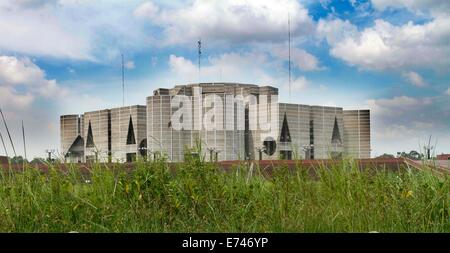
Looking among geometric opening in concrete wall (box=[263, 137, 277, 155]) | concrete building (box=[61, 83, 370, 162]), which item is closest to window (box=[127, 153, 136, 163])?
geometric opening in concrete wall (box=[263, 137, 277, 155])

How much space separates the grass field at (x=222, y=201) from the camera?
3.79 meters

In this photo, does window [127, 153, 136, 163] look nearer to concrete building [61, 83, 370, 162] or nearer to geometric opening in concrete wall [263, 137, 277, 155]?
geometric opening in concrete wall [263, 137, 277, 155]

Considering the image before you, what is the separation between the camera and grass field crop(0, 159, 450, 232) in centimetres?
379

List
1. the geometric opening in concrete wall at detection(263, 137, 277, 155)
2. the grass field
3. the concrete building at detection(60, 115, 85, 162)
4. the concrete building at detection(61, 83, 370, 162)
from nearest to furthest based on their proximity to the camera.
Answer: the grass field, the concrete building at detection(60, 115, 85, 162), the geometric opening in concrete wall at detection(263, 137, 277, 155), the concrete building at detection(61, 83, 370, 162)

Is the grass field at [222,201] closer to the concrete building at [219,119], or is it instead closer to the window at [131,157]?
the window at [131,157]

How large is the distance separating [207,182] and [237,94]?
43662 mm

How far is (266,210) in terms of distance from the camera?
3.99m

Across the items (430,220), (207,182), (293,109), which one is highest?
(293,109)

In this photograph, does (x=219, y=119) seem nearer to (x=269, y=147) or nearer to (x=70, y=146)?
(x=269, y=147)

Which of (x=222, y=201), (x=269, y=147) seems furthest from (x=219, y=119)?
(x=222, y=201)

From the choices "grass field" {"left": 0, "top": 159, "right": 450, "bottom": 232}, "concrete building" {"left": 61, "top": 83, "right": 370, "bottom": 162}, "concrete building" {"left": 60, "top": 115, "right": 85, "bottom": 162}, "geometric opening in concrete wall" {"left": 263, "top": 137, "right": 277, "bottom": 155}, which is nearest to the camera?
"grass field" {"left": 0, "top": 159, "right": 450, "bottom": 232}

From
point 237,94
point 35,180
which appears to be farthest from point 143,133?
point 35,180
